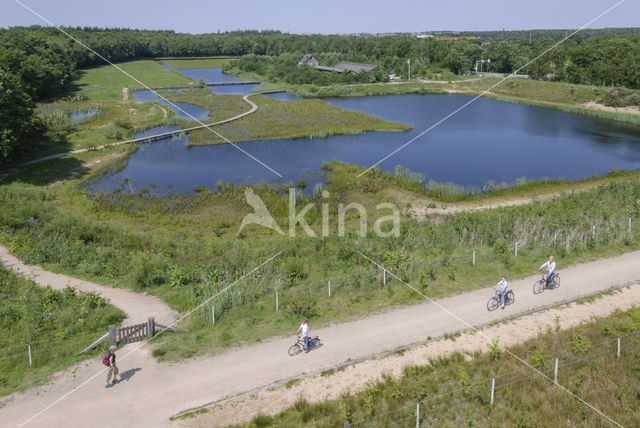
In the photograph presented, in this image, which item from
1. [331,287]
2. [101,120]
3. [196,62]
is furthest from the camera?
[196,62]

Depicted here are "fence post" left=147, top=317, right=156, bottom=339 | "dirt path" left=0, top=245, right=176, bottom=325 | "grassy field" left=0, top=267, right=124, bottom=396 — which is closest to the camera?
"grassy field" left=0, top=267, right=124, bottom=396

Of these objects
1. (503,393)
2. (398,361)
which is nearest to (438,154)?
(398,361)

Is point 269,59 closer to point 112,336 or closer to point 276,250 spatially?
point 276,250

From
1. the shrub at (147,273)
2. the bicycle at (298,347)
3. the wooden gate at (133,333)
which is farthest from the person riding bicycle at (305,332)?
the shrub at (147,273)

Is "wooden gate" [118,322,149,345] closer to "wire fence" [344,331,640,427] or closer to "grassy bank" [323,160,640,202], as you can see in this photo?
"wire fence" [344,331,640,427]

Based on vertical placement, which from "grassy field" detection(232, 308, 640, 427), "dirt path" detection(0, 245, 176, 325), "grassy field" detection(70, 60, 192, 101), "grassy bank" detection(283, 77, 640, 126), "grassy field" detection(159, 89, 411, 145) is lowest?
"grassy field" detection(232, 308, 640, 427)

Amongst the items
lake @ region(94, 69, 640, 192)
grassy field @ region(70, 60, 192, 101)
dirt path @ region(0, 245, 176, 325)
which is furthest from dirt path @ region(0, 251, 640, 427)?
grassy field @ region(70, 60, 192, 101)
